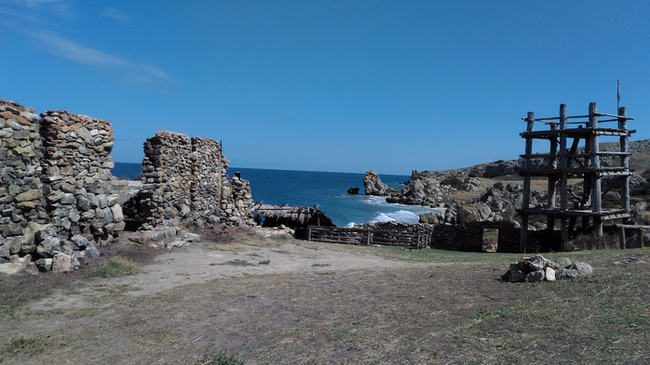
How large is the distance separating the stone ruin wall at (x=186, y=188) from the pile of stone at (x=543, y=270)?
1174 cm

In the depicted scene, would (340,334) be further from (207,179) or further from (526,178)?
(526,178)

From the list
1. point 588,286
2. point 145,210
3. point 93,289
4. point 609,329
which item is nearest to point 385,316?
point 609,329

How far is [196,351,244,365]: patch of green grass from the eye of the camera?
16.3 feet

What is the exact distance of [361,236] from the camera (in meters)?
25.2

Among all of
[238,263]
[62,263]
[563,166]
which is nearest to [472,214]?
[563,166]

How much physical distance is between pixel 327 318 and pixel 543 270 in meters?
4.90

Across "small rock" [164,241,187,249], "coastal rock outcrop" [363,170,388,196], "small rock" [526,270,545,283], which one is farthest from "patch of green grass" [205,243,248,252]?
"coastal rock outcrop" [363,170,388,196]

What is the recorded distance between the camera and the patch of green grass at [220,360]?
4977 mm

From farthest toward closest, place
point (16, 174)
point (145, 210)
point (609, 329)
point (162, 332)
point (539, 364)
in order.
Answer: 1. point (145, 210)
2. point (16, 174)
3. point (162, 332)
4. point (609, 329)
5. point (539, 364)

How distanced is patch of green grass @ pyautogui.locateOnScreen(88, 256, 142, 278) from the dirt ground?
0.29 meters

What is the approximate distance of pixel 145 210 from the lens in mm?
14938

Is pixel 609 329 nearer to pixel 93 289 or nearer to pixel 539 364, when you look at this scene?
pixel 539 364

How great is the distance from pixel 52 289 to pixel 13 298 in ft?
2.69

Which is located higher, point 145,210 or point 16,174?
point 16,174
